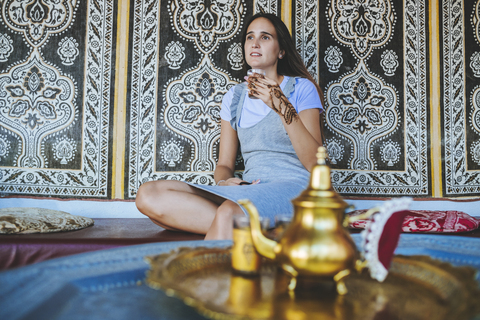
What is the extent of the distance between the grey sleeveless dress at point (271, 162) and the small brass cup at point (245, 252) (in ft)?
2.92

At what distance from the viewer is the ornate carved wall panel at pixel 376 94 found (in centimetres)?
247

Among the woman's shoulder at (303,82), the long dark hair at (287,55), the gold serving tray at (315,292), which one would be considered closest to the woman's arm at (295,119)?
the woman's shoulder at (303,82)

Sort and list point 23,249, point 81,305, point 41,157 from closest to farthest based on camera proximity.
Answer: point 81,305 < point 23,249 < point 41,157

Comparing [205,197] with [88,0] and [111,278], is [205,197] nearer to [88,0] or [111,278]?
[111,278]

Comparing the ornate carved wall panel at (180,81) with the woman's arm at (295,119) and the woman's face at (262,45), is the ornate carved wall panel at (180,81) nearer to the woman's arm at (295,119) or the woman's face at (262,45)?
the woman's face at (262,45)

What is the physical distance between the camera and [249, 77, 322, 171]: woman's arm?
62.7 inches

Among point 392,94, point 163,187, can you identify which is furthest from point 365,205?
point 163,187

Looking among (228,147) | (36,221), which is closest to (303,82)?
(228,147)

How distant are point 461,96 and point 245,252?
2.53 meters

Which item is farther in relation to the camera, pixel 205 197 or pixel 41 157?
pixel 41 157

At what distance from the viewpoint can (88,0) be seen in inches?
96.9

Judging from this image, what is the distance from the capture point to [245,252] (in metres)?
0.66

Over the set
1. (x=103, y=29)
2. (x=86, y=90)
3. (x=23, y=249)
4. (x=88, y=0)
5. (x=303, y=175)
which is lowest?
(x=23, y=249)

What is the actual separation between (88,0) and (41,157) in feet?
3.69
